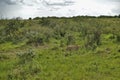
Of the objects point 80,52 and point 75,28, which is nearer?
point 80,52

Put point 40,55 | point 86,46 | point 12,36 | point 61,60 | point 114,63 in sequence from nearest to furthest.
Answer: point 114,63
point 61,60
point 40,55
point 86,46
point 12,36

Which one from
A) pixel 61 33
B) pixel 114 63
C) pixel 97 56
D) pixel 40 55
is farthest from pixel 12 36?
pixel 114 63

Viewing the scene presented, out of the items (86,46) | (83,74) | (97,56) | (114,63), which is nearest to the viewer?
(83,74)

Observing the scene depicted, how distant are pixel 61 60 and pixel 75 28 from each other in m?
32.0

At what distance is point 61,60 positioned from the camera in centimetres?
2338

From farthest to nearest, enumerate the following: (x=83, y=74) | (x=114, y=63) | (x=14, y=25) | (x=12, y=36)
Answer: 1. (x=14, y=25)
2. (x=12, y=36)
3. (x=114, y=63)
4. (x=83, y=74)

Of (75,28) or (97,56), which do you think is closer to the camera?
(97,56)

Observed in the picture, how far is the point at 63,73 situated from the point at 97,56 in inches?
285

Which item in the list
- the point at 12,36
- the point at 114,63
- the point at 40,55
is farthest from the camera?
the point at 12,36

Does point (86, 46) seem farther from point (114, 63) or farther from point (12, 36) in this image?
point (12, 36)

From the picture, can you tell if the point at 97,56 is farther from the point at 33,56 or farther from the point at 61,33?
the point at 61,33

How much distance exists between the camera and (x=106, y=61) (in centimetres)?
2230

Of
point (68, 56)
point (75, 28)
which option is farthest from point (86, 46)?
point (75, 28)

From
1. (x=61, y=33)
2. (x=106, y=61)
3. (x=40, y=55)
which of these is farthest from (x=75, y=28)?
(x=106, y=61)
